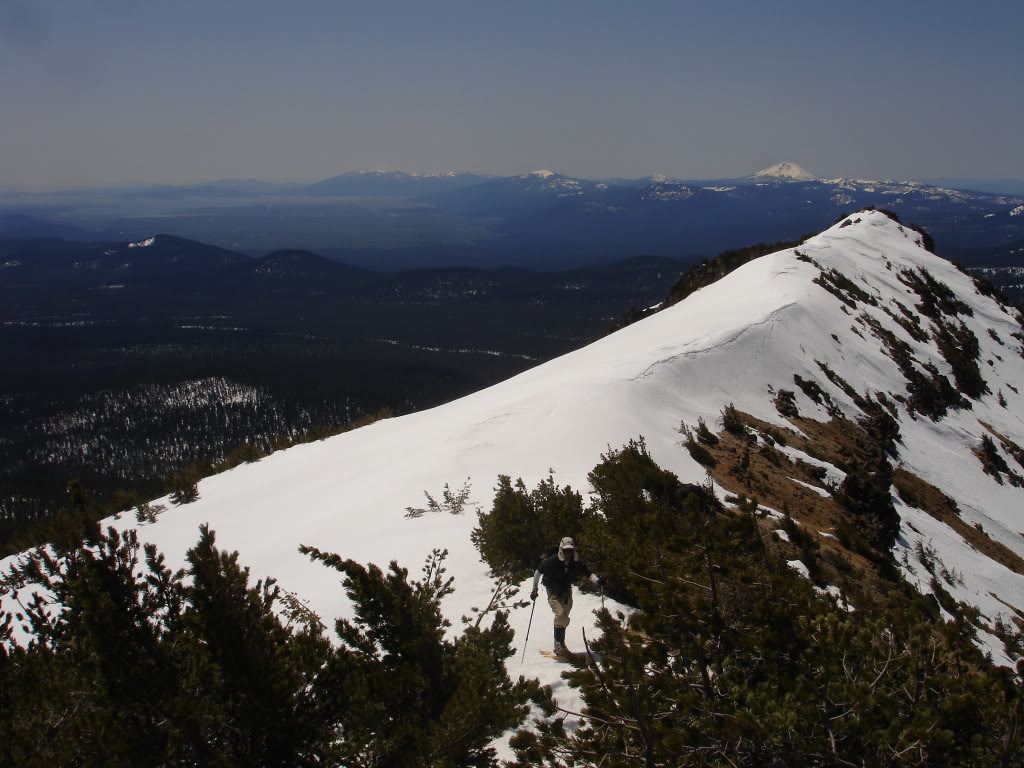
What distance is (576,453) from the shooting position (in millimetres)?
13953

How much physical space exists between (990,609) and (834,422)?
810cm

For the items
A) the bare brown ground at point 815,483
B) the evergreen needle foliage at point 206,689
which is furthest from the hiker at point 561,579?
the bare brown ground at point 815,483

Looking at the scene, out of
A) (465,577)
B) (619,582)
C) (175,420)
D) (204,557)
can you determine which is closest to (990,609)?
(619,582)

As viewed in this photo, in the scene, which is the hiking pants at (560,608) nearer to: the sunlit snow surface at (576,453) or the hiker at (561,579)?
the hiker at (561,579)

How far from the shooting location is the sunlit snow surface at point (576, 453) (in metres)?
10.5

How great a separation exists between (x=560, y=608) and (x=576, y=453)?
7.27 metres

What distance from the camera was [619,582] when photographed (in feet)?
26.0

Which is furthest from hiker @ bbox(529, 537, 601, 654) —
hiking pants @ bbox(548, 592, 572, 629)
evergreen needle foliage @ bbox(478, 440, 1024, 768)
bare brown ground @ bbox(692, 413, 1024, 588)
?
bare brown ground @ bbox(692, 413, 1024, 588)

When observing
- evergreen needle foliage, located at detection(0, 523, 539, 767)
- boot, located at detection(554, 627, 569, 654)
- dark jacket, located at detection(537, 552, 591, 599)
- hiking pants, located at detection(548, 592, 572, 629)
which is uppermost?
evergreen needle foliage, located at detection(0, 523, 539, 767)

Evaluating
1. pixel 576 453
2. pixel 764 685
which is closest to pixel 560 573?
pixel 764 685

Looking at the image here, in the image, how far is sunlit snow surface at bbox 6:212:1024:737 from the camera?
10547mm

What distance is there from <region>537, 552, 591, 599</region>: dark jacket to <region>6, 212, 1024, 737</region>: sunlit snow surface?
30.5 inches

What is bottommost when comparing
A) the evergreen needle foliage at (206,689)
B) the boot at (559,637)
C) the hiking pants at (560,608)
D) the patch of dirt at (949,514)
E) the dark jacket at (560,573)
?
the patch of dirt at (949,514)

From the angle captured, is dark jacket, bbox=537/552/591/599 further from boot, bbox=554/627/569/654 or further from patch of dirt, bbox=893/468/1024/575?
patch of dirt, bbox=893/468/1024/575
